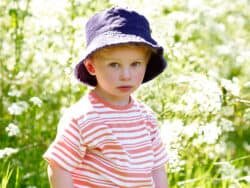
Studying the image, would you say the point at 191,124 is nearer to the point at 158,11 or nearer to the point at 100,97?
the point at 158,11

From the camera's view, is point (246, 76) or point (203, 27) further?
point (246, 76)

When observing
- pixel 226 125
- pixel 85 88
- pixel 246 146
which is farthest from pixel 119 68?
pixel 246 146

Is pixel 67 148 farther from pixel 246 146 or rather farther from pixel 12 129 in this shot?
pixel 246 146

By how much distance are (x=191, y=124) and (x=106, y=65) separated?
1.24 metres

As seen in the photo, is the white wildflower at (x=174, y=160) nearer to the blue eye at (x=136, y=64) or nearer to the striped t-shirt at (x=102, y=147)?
the striped t-shirt at (x=102, y=147)

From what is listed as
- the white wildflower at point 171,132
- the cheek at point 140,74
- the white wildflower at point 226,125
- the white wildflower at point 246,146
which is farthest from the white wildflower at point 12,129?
the white wildflower at point 246,146

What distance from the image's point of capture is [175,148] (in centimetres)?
389

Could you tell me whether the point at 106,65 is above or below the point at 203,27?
below

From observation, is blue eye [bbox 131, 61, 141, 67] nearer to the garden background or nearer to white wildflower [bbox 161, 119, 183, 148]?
the garden background

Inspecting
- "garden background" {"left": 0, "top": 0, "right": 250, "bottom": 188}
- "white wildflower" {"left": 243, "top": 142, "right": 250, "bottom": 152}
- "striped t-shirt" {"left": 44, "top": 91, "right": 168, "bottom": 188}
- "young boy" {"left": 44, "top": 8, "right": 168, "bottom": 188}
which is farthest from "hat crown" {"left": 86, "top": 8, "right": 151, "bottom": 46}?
"white wildflower" {"left": 243, "top": 142, "right": 250, "bottom": 152}

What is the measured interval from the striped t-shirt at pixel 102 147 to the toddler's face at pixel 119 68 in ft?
0.29

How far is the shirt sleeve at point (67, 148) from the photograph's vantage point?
2.83 meters

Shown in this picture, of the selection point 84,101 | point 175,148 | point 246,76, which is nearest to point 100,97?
point 84,101

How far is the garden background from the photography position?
3.92m
